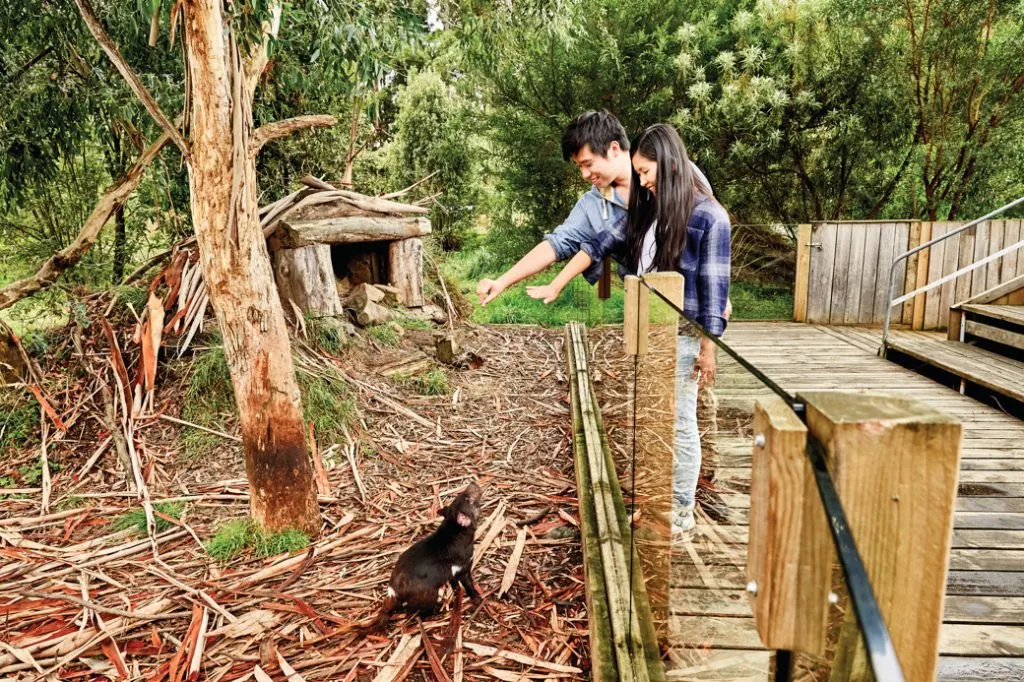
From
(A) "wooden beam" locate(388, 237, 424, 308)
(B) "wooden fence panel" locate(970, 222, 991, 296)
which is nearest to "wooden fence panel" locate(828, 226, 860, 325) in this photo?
(B) "wooden fence panel" locate(970, 222, 991, 296)

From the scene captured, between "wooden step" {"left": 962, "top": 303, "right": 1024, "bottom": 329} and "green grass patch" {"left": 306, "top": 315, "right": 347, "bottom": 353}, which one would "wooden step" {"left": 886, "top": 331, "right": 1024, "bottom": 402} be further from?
"green grass patch" {"left": 306, "top": 315, "right": 347, "bottom": 353}

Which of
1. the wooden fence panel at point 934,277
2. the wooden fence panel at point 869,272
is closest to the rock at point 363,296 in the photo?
the wooden fence panel at point 869,272

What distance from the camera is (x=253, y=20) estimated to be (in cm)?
329

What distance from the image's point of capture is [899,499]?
729 mm

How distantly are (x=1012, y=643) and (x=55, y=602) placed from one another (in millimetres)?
4232

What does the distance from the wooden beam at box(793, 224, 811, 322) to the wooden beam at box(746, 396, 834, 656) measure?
9109mm

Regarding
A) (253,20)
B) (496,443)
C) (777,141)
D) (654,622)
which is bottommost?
(496,443)

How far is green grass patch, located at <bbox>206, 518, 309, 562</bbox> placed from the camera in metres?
3.64

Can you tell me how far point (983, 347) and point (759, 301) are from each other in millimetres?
3856

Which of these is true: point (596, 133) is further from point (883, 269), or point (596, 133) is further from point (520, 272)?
point (883, 269)

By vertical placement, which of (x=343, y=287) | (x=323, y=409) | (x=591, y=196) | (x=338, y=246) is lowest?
(x=323, y=409)

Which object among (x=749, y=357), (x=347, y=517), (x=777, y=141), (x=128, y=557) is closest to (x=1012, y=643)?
(x=347, y=517)

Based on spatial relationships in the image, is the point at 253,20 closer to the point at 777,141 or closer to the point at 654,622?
the point at 654,622

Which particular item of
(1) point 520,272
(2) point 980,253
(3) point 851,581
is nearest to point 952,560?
(1) point 520,272
